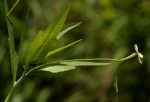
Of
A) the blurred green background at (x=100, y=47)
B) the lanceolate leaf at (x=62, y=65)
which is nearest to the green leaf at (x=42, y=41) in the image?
the lanceolate leaf at (x=62, y=65)

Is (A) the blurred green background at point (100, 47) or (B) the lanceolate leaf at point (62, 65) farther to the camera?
(A) the blurred green background at point (100, 47)

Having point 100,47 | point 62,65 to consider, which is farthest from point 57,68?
point 100,47

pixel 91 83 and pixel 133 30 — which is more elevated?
pixel 133 30

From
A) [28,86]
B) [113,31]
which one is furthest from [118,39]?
[28,86]

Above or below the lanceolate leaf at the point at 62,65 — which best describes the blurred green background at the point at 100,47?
below

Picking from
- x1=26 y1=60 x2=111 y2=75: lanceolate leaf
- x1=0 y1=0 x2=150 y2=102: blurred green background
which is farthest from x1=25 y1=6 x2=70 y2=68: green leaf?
x1=0 y1=0 x2=150 y2=102: blurred green background

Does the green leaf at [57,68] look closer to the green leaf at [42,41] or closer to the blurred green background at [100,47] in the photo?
the green leaf at [42,41]

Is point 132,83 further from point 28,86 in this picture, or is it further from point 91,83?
point 28,86

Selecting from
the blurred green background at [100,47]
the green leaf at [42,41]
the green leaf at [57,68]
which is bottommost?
the blurred green background at [100,47]

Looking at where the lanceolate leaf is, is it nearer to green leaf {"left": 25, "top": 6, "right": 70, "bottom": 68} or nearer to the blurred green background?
green leaf {"left": 25, "top": 6, "right": 70, "bottom": 68}
